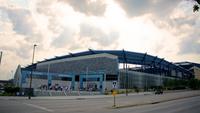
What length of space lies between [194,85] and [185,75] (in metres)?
54.7

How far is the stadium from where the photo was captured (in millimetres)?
101438

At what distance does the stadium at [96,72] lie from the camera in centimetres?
10144

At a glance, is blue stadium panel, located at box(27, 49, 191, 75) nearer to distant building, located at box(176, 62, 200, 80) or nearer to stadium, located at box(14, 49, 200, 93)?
stadium, located at box(14, 49, 200, 93)

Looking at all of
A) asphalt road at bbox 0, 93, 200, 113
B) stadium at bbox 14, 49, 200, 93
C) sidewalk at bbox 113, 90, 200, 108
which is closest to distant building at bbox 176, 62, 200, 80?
stadium at bbox 14, 49, 200, 93

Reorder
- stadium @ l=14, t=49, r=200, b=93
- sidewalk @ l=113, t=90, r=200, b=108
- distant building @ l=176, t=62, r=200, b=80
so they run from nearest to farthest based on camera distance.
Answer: sidewalk @ l=113, t=90, r=200, b=108, stadium @ l=14, t=49, r=200, b=93, distant building @ l=176, t=62, r=200, b=80

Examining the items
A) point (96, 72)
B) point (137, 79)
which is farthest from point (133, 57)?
point (96, 72)

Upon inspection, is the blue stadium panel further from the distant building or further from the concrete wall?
the distant building

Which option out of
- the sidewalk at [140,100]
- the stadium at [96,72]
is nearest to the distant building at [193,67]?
the stadium at [96,72]

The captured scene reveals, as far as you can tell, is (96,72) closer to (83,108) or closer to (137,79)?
(137,79)

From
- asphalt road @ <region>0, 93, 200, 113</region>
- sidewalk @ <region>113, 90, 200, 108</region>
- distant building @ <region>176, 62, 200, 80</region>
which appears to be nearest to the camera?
asphalt road @ <region>0, 93, 200, 113</region>

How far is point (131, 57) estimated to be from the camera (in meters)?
106

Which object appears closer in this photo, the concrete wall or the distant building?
the concrete wall

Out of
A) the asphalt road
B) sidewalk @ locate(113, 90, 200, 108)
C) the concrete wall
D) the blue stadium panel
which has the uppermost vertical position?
the blue stadium panel

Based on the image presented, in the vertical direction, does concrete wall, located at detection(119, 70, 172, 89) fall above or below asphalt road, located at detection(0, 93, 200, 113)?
above
